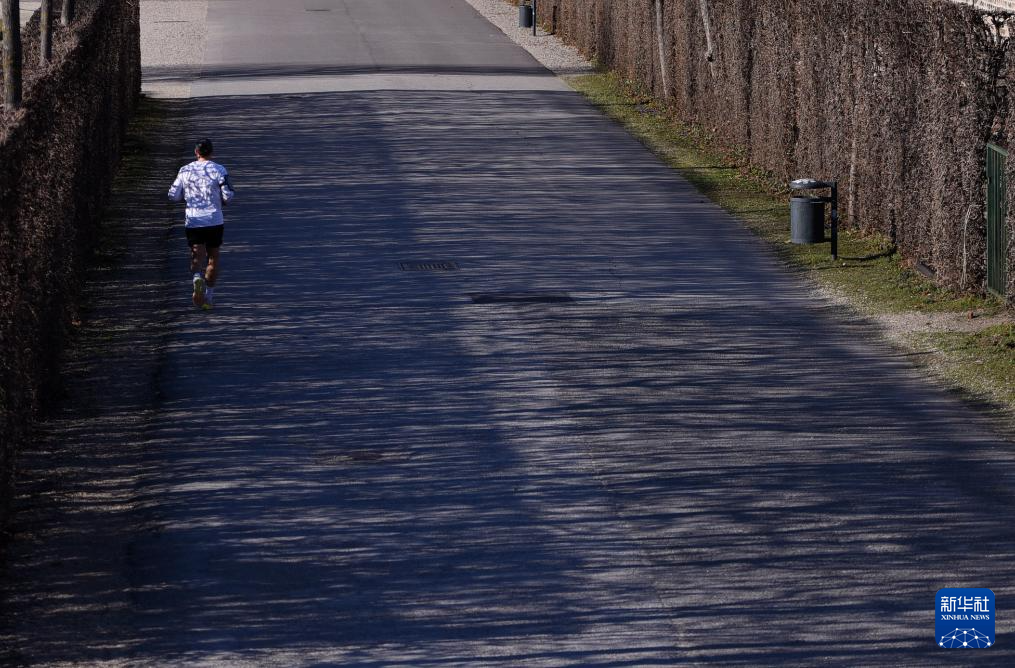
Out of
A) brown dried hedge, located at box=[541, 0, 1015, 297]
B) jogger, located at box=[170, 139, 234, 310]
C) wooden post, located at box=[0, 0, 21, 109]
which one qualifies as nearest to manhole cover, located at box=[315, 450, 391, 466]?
jogger, located at box=[170, 139, 234, 310]

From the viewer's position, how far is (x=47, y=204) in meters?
13.2

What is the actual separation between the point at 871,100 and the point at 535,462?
9.51m

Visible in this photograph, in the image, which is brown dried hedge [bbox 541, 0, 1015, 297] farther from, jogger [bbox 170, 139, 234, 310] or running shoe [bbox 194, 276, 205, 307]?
running shoe [bbox 194, 276, 205, 307]

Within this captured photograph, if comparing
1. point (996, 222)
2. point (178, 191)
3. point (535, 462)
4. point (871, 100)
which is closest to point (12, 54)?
point (178, 191)

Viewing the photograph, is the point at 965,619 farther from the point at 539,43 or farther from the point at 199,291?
the point at 539,43

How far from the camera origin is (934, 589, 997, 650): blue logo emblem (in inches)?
318

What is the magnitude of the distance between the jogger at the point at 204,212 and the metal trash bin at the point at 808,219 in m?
6.70

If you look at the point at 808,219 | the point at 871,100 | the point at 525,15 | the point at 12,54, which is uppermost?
the point at 525,15

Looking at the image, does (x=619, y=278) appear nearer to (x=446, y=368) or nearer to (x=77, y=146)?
(x=446, y=368)

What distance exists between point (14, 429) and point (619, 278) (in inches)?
310

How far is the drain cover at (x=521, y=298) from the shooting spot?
50.6 feet

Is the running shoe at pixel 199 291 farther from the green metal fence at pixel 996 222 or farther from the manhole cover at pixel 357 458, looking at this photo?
the green metal fence at pixel 996 222

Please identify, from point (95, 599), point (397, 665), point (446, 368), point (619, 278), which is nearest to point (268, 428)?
point (446, 368)

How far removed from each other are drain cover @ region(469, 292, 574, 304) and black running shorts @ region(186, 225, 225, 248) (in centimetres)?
262
